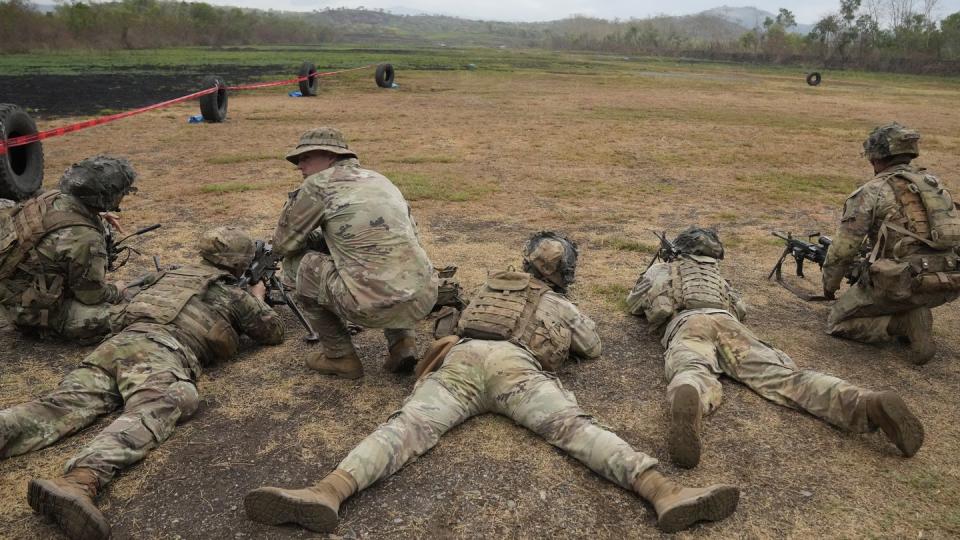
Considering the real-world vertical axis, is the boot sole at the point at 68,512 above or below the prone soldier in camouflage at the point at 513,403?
below

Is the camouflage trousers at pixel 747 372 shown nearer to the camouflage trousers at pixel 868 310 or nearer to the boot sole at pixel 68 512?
the camouflage trousers at pixel 868 310

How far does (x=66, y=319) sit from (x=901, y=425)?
534 centimetres

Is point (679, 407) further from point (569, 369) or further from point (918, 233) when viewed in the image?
point (918, 233)

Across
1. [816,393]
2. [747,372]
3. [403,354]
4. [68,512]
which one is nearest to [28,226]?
[68,512]

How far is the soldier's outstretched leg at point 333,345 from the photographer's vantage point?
438 centimetres

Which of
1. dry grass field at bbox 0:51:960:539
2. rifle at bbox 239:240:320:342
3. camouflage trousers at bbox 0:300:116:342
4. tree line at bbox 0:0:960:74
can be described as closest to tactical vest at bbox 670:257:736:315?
dry grass field at bbox 0:51:960:539

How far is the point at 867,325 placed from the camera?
5090mm

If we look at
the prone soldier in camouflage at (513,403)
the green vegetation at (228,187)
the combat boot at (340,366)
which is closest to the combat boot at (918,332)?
the prone soldier in camouflage at (513,403)

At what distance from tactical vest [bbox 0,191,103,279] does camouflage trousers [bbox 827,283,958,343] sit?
568 cm

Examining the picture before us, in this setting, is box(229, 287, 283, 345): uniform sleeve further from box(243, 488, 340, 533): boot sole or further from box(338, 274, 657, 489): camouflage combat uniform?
box(243, 488, 340, 533): boot sole

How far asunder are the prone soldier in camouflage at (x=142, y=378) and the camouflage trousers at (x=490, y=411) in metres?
1.18

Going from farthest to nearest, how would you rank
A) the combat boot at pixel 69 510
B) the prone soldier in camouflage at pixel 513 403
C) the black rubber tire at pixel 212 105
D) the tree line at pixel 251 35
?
the tree line at pixel 251 35 < the black rubber tire at pixel 212 105 < the prone soldier in camouflage at pixel 513 403 < the combat boot at pixel 69 510

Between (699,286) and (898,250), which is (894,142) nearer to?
(898,250)

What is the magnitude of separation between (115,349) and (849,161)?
13.3 m
